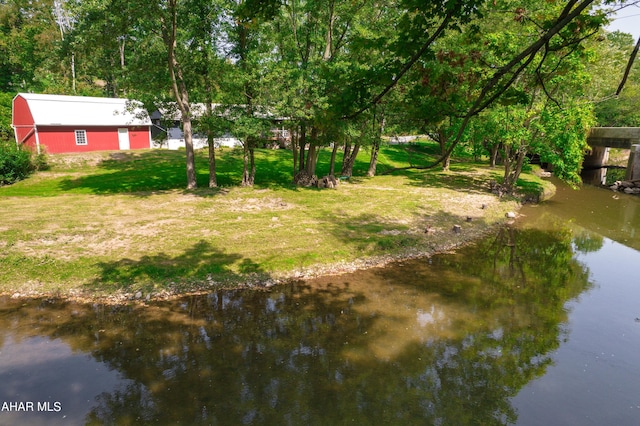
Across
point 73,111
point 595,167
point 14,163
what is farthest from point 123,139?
point 595,167

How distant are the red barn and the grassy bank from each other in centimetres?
301

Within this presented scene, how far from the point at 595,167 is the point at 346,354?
39727 mm

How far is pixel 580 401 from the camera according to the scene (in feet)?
27.7

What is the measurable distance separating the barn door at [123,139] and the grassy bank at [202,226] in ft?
20.2

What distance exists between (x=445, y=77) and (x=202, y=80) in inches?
833

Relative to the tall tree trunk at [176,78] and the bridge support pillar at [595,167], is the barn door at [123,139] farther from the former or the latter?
the bridge support pillar at [595,167]

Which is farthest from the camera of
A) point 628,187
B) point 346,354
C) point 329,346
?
point 628,187

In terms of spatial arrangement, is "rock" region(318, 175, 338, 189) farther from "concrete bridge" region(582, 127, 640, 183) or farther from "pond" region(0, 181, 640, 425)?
"concrete bridge" region(582, 127, 640, 183)

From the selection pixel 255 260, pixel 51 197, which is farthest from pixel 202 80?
pixel 255 260

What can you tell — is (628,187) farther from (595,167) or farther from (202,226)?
(202,226)

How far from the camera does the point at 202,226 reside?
18.3m

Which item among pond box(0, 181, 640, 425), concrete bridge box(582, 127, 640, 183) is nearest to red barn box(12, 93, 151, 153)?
pond box(0, 181, 640, 425)

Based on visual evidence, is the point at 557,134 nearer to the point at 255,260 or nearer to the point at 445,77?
the point at 255,260

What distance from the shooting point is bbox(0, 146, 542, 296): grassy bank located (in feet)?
44.8
